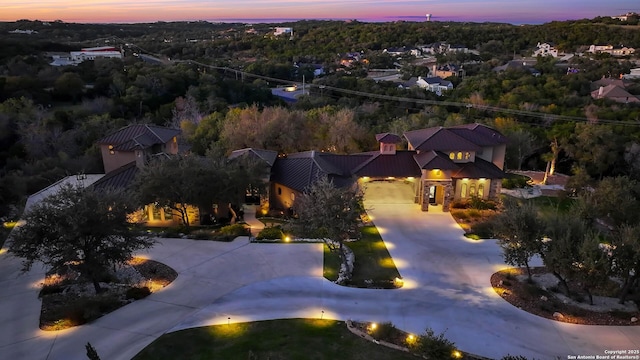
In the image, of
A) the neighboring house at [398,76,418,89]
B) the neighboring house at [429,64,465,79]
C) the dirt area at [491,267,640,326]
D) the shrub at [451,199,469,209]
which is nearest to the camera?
the dirt area at [491,267,640,326]

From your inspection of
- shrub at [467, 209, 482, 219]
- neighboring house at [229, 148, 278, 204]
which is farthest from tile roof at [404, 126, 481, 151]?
neighboring house at [229, 148, 278, 204]

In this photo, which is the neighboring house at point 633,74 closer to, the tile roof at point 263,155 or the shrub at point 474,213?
the shrub at point 474,213

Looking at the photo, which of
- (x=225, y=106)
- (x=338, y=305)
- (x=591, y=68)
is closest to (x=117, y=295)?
(x=338, y=305)

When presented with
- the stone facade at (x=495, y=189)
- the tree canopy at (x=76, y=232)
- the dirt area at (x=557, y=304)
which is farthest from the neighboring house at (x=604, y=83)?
the tree canopy at (x=76, y=232)

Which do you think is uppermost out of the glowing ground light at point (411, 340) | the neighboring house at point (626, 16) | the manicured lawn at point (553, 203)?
the neighboring house at point (626, 16)

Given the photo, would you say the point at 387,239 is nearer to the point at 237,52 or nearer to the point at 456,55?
the point at 456,55

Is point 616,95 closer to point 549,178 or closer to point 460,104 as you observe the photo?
point 460,104

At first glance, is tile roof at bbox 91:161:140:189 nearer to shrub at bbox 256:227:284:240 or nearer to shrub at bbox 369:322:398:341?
shrub at bbox 256:227:284:240

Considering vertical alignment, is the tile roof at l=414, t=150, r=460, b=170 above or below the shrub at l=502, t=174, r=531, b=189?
above
